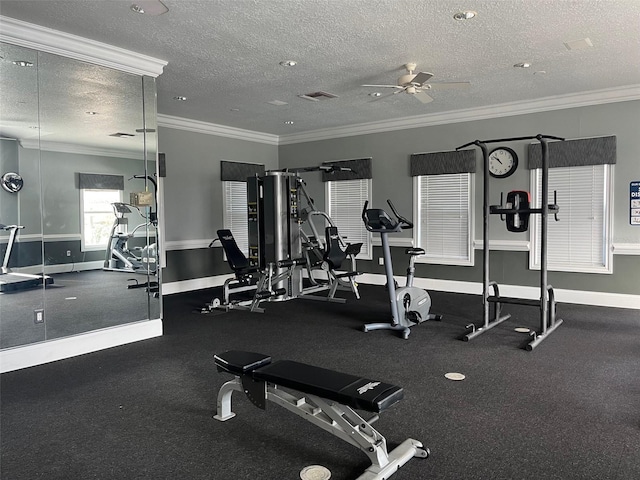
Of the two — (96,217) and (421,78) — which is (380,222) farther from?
(96,217)

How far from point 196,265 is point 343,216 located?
2681 mm

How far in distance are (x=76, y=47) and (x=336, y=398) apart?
12.1ft

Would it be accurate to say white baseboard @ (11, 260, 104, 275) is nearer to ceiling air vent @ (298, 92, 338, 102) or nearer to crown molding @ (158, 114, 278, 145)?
ceiling air vent @ (298, 92, 338, 102)

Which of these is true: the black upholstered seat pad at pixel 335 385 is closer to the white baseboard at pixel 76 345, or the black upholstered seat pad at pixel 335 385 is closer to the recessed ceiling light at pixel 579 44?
the white baseboard at pixel 76 345

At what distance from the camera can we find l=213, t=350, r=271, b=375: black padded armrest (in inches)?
103

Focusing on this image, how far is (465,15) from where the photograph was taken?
3.54m

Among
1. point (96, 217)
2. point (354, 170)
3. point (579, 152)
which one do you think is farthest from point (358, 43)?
point (354, 170)

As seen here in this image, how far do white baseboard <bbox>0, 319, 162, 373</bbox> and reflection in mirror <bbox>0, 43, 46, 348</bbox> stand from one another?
3.2 inches

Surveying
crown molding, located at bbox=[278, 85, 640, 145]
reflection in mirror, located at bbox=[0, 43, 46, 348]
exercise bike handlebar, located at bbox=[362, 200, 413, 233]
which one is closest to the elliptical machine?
exercise bike handlebar, located at bbox=[362, 200, 413, 233]

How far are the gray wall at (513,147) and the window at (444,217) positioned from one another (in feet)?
0.42

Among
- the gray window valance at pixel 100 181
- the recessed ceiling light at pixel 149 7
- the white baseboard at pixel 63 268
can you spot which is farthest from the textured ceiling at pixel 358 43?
the white baseboard at pixel 63 268

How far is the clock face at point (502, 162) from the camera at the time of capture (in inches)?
256

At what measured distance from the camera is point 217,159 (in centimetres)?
790

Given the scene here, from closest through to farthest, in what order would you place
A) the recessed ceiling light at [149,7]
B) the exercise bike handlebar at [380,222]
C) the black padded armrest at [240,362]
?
1. the black padded armrest at [240,362]
2. the recessed ceiling light at [149,7]
3. the exercise bike handlebar at [380,222]
